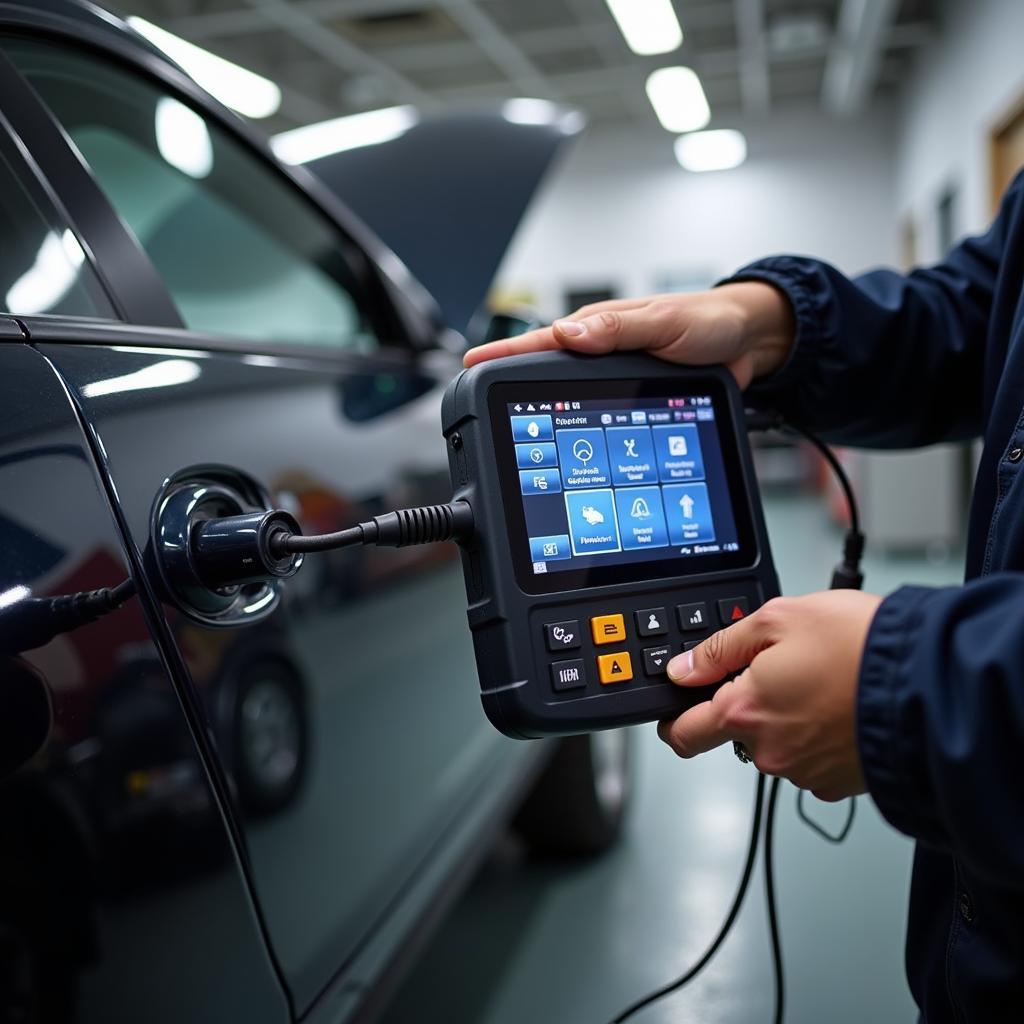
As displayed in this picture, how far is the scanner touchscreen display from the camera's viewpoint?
69 cm

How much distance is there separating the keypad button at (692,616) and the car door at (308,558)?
340 mm

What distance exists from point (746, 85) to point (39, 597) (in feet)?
A: 29.3

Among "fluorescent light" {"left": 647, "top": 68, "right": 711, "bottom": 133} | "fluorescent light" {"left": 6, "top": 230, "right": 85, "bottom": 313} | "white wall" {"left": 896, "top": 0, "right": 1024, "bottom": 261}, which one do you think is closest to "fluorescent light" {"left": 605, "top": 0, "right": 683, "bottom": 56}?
"fluorescent light" {"left": 647, "top": 68, "right": 711, "bottom": 133}

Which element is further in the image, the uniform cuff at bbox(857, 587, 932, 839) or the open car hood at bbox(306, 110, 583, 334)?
the open car hood at bbox(306, 110, 583, 334)

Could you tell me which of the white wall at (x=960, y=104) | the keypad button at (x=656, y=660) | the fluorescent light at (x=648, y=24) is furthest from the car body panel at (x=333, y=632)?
the fluorescent light at (x=648, y=24)

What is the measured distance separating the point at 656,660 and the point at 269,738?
1.15 ft

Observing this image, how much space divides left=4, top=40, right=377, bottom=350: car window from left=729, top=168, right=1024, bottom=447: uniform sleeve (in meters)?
0.56

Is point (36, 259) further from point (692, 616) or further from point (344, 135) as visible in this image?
point (344, 135)

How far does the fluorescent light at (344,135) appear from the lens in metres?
1.80

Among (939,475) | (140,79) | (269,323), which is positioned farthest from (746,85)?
(140,79)

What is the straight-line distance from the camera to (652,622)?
2.31ft

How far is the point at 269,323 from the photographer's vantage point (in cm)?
310

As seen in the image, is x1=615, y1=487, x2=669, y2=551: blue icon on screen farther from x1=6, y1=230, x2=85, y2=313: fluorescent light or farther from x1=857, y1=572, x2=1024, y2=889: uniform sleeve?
x1=6, y1=230, x2=85, y2=313: fluorescent light

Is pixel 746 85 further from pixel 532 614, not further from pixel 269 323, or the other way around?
pixel 532 614
